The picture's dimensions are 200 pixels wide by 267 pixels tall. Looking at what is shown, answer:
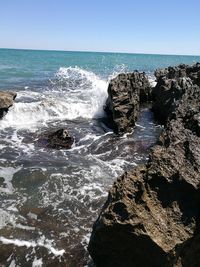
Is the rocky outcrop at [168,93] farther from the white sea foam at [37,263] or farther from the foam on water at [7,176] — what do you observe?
the white sea foam at [37,263]

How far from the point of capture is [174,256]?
5035 millimetres

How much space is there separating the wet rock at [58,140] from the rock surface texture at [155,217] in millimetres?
6902

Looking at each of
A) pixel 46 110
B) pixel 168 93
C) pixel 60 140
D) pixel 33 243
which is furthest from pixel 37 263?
pixel 46 110

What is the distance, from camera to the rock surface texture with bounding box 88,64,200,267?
5125 mm

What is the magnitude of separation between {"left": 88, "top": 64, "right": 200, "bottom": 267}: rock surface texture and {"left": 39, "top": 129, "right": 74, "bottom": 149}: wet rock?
22.6ft

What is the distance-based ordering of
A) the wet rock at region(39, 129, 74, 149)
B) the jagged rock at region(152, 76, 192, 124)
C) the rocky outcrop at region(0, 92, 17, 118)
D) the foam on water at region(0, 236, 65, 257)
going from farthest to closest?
the rocky outcrop at region(0, 92, 17, 118)
the jagged rock at region(152, 76, 192, 124)
the wet rock at region(39, 129, 74, 149)
the foam on water at region(0, 236, 65, 257)

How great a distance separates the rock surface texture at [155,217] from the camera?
5.12 m

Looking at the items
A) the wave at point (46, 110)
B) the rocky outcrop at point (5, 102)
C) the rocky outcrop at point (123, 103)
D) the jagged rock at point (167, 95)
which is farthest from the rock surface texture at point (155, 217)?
the rocky outcrop at point (5, 102)

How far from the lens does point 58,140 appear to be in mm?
13039

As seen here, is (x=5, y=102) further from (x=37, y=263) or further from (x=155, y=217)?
(x=155, y=217)

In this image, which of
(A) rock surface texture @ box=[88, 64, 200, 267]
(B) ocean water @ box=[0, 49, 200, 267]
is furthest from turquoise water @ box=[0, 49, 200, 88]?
(A) rock surface texture @ box=[88, 64, 200, 267]

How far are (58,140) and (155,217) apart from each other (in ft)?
26.3

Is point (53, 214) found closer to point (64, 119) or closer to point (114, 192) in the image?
point (114, 192)

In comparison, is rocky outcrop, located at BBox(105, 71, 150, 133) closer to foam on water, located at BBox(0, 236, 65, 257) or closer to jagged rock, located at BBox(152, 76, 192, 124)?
jagged rock, located at BBox(152, 76, 192, 124)
